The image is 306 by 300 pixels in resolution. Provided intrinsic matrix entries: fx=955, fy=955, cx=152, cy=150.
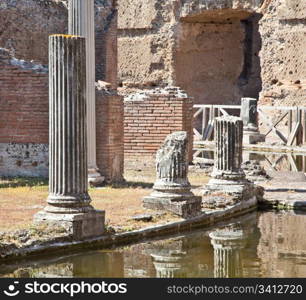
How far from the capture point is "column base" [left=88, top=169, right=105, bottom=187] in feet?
45.8

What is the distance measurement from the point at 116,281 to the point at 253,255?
2.23 metres

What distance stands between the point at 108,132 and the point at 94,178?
32.4 inches

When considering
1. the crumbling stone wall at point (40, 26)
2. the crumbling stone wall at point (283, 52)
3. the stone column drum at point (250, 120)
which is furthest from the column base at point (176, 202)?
the crumbling stone wall at point (283, 52)

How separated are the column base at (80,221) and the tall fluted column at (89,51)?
4.23m

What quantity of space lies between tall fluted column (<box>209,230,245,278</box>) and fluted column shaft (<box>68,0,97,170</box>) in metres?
3.57

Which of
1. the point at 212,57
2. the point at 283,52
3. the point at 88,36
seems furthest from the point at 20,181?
the point at 212,57

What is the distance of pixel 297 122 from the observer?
23.5 m

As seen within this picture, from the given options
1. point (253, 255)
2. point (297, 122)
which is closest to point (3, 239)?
point (253, 255)

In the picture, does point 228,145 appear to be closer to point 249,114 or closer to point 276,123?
point 276,123

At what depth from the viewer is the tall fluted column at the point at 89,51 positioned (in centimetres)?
1370

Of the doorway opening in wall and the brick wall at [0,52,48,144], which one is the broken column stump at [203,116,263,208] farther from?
the doorway opening in wall

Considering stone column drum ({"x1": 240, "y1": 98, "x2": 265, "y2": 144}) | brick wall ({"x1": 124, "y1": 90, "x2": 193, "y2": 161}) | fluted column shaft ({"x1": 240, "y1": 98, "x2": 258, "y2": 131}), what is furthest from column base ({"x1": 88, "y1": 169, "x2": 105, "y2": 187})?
fluted column shaft ({"x1": 240, "y1": 98, "x2": 258, "y2": 131})

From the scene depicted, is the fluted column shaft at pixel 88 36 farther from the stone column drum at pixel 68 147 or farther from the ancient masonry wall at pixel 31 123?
the stone column drum at pixel 68 147

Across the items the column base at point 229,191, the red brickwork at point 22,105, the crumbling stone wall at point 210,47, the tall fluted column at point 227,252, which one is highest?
the crumbling stone wall at point 210,47
